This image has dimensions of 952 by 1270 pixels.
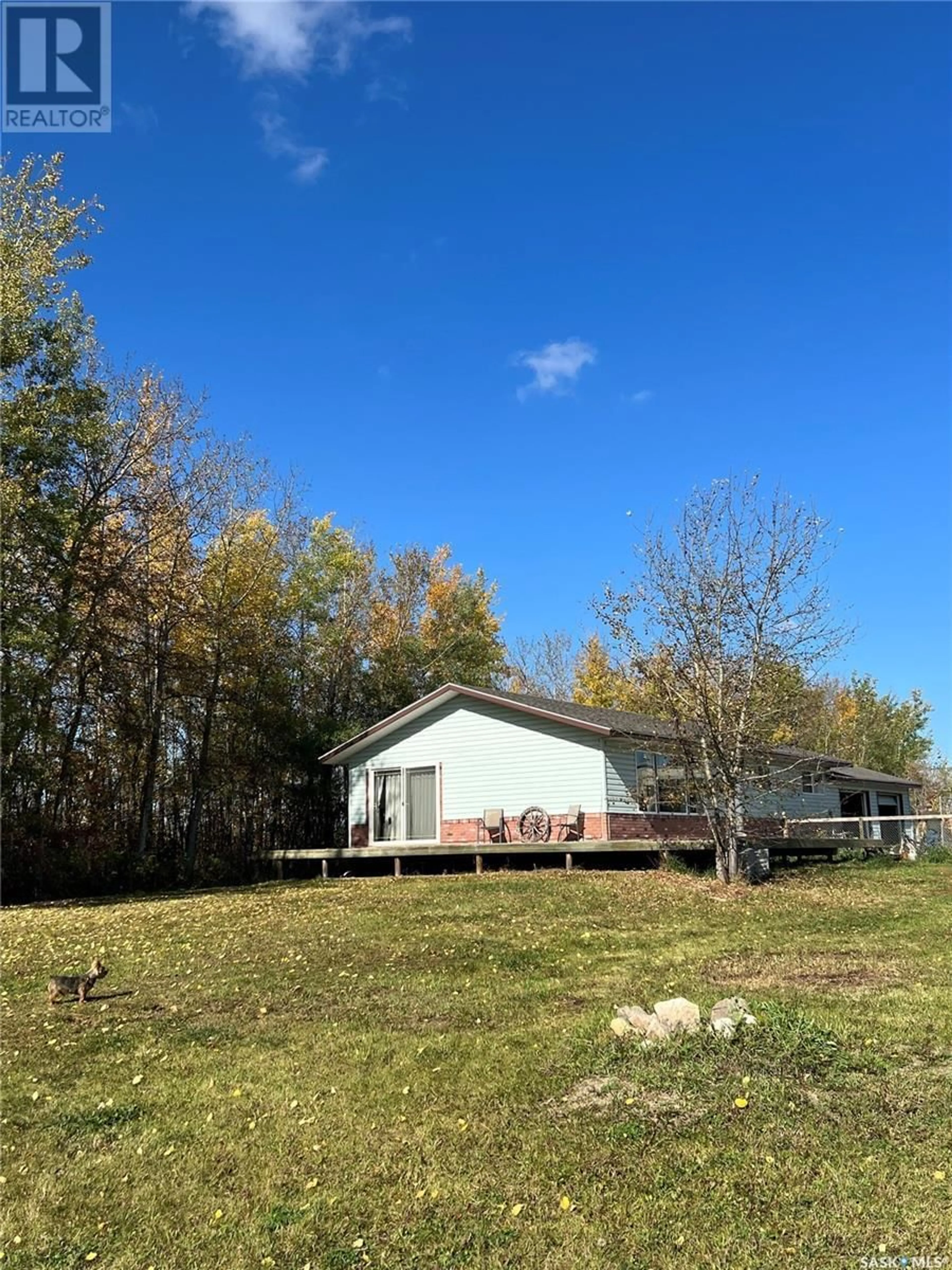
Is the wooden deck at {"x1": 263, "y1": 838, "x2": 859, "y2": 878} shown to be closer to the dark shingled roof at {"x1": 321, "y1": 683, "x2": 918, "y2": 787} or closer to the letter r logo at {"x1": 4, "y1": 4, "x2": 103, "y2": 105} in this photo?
the dark shingled roof at {"x1": 321, "y1": 683, "x2": 918, "y2": 787}

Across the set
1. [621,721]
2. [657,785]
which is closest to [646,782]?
[657,785]

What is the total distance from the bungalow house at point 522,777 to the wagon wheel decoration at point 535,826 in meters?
0.02

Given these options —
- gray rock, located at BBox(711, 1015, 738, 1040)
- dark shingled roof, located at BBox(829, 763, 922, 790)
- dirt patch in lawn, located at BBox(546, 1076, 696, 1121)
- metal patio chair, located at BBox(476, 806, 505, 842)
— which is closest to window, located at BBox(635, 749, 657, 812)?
metal patio chair, located at BBox(476, 806, 505, 842)

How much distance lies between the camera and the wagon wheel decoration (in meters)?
19.5

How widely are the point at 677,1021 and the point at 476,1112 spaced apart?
1511 millimetres

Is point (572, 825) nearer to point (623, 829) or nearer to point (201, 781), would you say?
point (623, 829)

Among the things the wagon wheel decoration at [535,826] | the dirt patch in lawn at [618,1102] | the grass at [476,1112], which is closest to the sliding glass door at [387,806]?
the wagon wheel decoration at [535,826]

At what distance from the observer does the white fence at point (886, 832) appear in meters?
22.5

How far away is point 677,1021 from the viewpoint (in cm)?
600

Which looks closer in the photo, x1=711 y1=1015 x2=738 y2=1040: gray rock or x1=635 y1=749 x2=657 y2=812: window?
x1=711 y1=1015 x2=738 y2=1040: gray rock

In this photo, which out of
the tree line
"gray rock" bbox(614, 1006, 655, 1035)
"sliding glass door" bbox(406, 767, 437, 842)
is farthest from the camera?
"sliding glass door" bbox(406, 767, 437, 842)

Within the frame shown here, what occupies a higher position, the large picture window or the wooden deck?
the large picture window

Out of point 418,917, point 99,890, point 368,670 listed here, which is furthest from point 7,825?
point 368,670

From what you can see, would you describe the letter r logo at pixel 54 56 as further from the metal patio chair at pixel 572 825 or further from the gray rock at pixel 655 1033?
the metal patio chair at pixel 572 825
